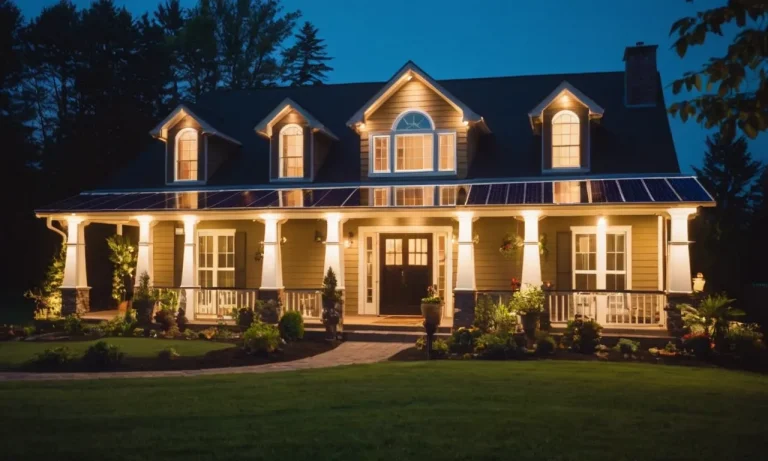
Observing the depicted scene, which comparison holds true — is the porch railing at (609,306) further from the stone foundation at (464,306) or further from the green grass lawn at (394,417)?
the green grass lawn at (394,417)

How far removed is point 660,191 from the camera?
16562 mm

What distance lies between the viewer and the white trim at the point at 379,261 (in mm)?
19359

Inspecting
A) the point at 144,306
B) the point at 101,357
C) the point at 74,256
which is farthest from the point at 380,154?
the point at 101,357

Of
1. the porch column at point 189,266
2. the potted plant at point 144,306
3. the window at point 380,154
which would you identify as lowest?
the potted plant at point 144,306

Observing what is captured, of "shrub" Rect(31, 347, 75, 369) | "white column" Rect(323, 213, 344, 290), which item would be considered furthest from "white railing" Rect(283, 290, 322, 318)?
"shrub" Rect(31, 347, 75, 369)

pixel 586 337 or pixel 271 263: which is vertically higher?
pixel 271 263

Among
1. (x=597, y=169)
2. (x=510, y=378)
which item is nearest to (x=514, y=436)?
(x=510, y=378)

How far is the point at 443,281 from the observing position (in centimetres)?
1953

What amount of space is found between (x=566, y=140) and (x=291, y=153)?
7253 mm

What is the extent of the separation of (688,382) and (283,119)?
512 inches

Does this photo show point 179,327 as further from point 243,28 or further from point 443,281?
point 243,28

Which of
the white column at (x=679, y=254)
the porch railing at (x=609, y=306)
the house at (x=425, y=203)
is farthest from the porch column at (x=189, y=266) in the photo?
the white column at (x=679, y=254)

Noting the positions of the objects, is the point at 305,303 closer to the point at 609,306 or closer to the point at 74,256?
the point at 74,256

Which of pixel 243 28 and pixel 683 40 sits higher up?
pixel 243 28
